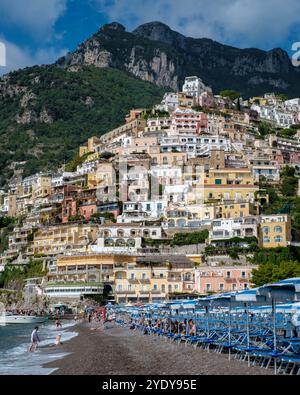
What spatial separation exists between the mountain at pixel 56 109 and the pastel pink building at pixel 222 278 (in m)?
79.7

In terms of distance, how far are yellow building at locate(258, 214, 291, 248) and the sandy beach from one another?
4148cm

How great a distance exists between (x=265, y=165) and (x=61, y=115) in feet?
278

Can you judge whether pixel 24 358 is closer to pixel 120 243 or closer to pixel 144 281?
pixel 144 281

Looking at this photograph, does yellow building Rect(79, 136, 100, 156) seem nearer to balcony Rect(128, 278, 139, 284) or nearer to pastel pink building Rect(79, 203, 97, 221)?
pastel pink building Rect(79, 203, 97, 221)

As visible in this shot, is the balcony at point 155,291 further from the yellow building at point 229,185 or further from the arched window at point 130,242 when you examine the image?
the yellow building at point 229,185

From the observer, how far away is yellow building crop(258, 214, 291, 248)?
71125mm

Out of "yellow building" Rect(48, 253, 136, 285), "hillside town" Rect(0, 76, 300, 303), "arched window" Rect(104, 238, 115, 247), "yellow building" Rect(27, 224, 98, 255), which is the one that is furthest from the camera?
"yellow building" Rect(27, 224, 98, 255)

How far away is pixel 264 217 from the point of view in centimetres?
7369

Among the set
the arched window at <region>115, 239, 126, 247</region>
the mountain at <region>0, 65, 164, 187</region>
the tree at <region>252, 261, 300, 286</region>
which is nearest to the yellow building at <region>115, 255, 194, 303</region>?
the arched window at <region>115, 239, 126, 247</region>

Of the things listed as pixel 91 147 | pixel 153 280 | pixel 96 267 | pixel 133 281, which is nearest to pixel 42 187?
pixel 91 147

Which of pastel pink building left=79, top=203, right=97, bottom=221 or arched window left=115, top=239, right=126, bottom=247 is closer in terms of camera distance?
arched window left=115, top=239, right=126, bottom=247

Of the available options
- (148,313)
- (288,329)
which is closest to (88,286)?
(148,313)

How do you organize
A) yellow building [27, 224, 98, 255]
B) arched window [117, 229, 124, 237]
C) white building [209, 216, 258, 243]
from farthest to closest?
yellow building [27, 224, 98, 255] < arched window [117, 229, 124, 237] < white building [209, 216, 258, 243]

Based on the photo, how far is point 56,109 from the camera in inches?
6639
